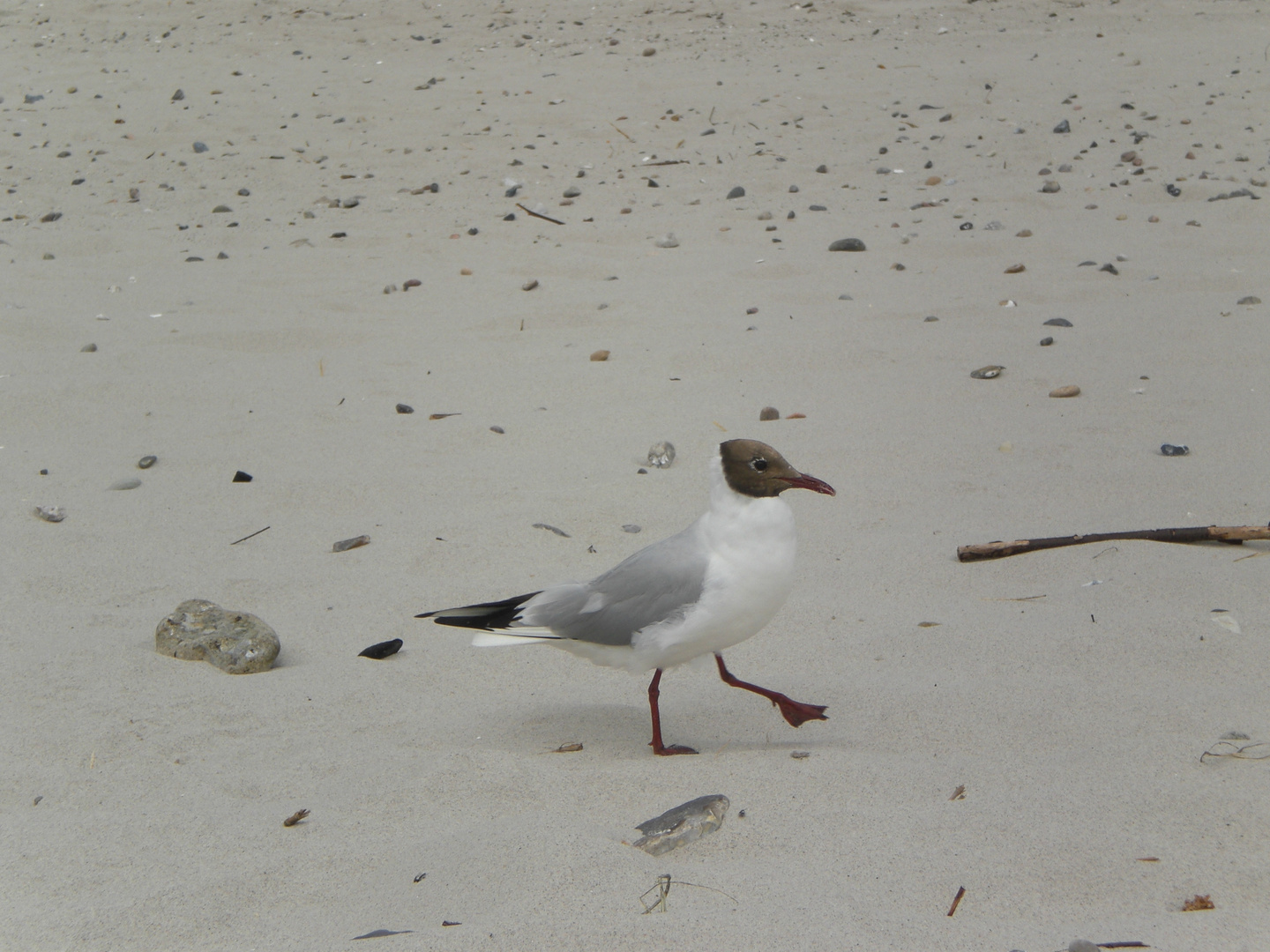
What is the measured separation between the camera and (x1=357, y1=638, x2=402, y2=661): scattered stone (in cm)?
311

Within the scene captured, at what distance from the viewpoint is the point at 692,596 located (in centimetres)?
256

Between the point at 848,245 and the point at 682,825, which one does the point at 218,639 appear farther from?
the point at 848,245

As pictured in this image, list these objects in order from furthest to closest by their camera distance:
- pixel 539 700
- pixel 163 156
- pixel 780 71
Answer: pixel 780 71 < pixel 163 156 < pixel 539 700

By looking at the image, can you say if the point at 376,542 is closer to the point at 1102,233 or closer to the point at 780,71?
the point at 1102,233

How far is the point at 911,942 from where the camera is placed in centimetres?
180

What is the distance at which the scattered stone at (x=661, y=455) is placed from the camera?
420 cm

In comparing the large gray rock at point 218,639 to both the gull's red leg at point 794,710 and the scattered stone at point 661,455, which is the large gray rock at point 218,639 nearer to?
the gull's red leg at point 794,710

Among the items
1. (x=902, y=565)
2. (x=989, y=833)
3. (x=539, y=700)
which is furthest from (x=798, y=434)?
(x=989, y=833)

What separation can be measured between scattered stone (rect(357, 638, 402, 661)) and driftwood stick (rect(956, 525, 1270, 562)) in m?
1.64

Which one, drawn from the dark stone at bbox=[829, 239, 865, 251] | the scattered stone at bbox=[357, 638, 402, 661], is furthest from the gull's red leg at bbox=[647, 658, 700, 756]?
the dark stone at bbox=[829, 239, 865, 251]

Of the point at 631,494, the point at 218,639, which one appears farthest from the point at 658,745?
the point at 631,494

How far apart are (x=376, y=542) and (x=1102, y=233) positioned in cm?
459

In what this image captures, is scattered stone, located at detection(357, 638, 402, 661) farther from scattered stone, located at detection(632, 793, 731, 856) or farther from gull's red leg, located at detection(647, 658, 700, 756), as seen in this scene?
scattered stone, located at detection(632, 793, 731, 856)

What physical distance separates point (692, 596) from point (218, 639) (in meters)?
1.29
